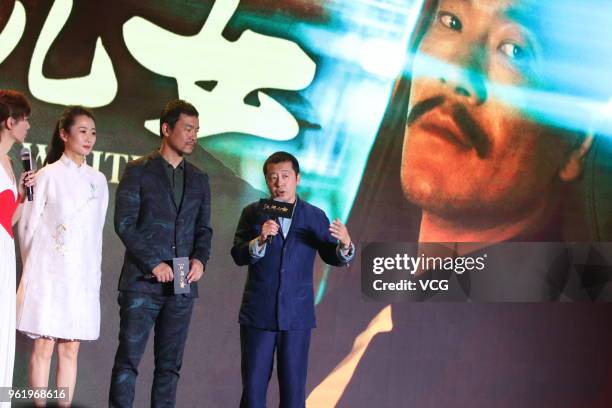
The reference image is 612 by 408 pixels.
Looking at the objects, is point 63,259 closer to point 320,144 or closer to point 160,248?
point 160,248

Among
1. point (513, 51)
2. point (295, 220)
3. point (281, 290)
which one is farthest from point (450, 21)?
point (281, 290)

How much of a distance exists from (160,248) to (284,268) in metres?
0.49

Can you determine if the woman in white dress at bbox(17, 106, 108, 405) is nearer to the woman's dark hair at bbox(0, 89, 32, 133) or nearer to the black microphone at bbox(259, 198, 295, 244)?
the woman's dark hair at bbox(0, 89, 32, 133)

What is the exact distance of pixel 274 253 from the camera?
138 inches

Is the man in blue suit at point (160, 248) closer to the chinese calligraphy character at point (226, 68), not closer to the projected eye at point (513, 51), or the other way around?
the chinese calligraphy character at point (226, 68)

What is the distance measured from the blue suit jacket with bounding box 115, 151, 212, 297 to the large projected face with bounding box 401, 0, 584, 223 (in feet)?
5.17

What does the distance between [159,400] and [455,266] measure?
2043 millimetres

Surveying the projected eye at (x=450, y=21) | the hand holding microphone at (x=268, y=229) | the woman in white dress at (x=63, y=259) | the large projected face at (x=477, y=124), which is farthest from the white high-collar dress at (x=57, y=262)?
the projected eye at (x=450, y=21)

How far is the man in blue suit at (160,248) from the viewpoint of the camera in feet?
11.3

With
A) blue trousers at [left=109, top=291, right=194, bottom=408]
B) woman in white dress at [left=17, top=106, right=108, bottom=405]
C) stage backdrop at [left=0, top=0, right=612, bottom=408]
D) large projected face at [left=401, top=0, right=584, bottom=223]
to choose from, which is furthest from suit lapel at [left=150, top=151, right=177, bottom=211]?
large projected face at [left=401, top=0, right=584, bottom=223]

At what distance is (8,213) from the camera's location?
3443 millimetres

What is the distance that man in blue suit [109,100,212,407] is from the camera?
344 cm

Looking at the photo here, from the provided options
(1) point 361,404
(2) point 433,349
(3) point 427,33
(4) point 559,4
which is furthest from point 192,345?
(4) point 559,4

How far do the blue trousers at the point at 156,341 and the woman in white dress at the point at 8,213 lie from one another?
403mm
